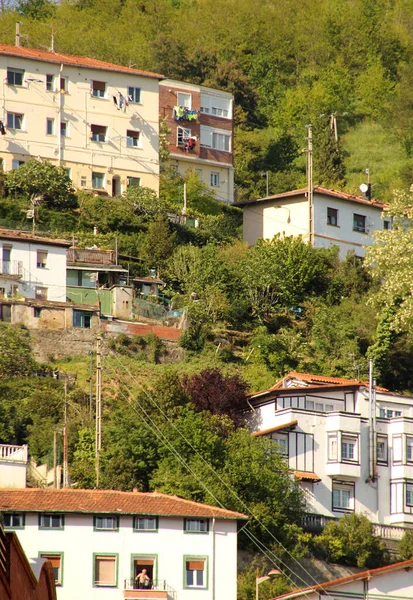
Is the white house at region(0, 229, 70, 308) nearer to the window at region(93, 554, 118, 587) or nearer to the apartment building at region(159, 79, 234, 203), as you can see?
the window at region(93, 554, 118, 587)

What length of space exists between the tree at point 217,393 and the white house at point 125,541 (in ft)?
30.7

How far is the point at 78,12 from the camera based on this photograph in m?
123

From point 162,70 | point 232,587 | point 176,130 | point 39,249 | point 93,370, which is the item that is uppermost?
point 162,70

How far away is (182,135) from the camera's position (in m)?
84.6

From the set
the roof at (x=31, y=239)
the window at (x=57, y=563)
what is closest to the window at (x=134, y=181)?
the roof at (x=31, y=239)

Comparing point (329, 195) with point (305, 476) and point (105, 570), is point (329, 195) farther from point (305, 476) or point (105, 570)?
point (105, 570)

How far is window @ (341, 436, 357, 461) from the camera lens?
2000 inches

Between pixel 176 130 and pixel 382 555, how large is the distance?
44.1 meters

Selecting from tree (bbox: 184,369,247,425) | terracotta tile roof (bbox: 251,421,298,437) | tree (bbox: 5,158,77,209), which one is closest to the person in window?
terracotta tile roof (bbox: 251,421,298,437)

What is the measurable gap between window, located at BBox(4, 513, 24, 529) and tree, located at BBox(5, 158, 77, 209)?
32110 millimetres

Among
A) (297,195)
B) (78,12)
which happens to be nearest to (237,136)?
(297,195)

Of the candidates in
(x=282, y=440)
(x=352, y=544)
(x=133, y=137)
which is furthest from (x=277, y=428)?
(x=133, y=137)

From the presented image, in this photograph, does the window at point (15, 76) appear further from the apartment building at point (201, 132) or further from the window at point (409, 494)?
the window at point (409, 494)

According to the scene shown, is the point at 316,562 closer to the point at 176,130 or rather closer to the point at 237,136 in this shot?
the point at 176,130
